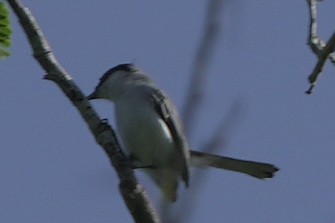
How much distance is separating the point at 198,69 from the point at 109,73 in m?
3.57

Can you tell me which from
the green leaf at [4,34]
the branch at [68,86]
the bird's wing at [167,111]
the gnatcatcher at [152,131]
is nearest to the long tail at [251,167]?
the gnatcatcher at [152,131]

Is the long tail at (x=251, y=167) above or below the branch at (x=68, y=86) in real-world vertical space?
below

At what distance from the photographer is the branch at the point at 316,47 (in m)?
2.59

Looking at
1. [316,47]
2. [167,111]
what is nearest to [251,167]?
[167,111]

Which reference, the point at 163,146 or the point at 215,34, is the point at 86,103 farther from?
the point at 163,146

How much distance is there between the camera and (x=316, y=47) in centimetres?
283

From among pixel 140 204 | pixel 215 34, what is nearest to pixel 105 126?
pixel 140 204

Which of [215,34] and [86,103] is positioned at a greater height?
[215,34]

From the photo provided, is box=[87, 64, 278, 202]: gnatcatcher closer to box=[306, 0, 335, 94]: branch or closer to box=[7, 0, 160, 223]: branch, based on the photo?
box=[306, 0, 335, 94]: branch

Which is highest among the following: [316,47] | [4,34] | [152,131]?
[4,34]

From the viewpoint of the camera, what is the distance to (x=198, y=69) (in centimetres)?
148

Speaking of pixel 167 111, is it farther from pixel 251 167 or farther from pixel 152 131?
pixel 251 167

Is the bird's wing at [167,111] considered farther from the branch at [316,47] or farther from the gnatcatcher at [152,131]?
the branch at [316,47]

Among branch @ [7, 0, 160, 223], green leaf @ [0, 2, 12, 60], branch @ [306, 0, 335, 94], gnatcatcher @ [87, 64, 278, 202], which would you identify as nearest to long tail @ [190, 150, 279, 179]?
gnatcatcher @ [87, 64, 278, 202]
